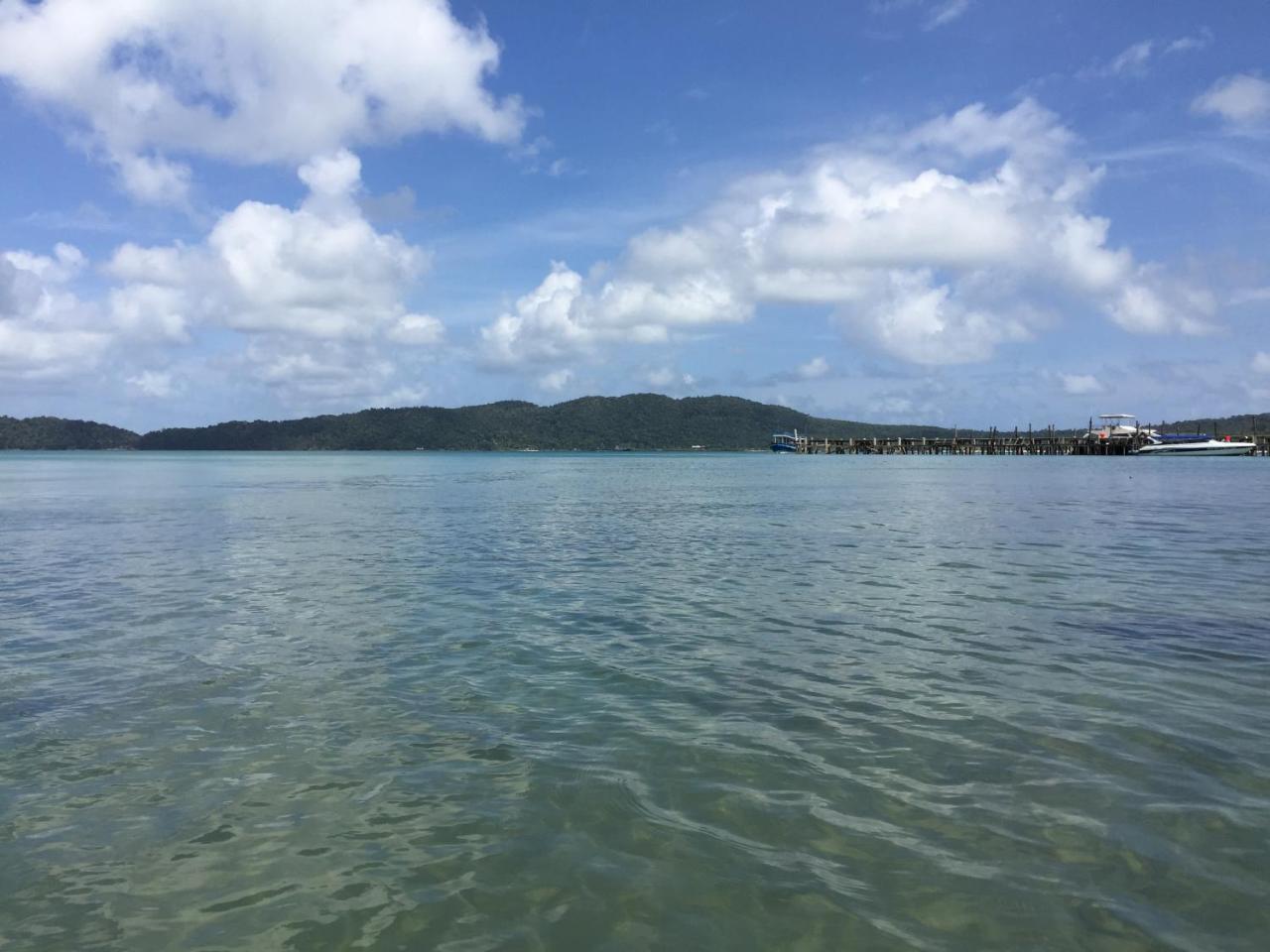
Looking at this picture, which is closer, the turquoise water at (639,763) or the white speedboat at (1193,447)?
the turquoise water at (639,763)

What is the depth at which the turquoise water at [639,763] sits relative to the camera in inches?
252

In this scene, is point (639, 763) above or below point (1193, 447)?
below

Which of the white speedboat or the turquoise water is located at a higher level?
the white speedboat

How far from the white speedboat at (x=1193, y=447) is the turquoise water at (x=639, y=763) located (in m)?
164

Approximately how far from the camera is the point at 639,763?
9.25 m

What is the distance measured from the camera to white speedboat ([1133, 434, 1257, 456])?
520 ft

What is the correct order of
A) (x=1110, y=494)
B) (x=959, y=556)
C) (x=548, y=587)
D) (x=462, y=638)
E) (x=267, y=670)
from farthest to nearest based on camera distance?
(x=1110, y=494) → (x=959, y=556) → (x=548, y=587) → (x=462, y=638) → (x=267, y=670)

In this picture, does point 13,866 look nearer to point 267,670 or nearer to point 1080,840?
point 267,670

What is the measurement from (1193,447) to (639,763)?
18204 centimetres

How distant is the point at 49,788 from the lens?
861 cm

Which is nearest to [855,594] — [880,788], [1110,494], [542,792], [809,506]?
[880,788]

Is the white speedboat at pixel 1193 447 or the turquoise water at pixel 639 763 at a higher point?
the white speedboat at pixel 1193 447

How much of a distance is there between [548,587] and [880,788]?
13318 mm

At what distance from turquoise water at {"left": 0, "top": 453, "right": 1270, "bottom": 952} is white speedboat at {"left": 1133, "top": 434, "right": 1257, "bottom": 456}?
539 feet
